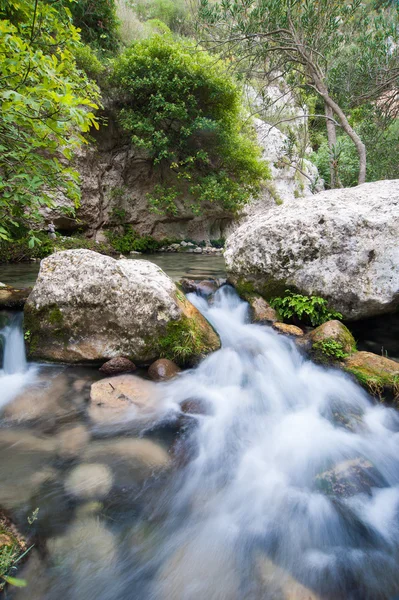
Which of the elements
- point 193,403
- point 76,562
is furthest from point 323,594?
point 193,403

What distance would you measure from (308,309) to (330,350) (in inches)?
37.4

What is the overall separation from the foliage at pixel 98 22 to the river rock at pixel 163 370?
13.2m

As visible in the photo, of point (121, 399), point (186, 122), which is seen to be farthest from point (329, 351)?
point (186, 122)

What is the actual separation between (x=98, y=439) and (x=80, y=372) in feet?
4.12

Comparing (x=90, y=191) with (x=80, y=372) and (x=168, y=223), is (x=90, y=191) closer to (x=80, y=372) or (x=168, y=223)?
(x=168, y=223)

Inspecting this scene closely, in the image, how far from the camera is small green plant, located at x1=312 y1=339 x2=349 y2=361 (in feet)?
13.2

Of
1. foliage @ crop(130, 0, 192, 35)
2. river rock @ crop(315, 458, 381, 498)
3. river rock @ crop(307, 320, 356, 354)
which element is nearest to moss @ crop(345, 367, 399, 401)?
river rock @ crop(307, 320, 356, 354)

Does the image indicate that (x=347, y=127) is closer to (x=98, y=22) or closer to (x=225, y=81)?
(x=225, y=81)

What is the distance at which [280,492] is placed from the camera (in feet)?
8.29

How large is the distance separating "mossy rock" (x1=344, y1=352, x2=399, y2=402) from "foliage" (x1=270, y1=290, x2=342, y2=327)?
990mm

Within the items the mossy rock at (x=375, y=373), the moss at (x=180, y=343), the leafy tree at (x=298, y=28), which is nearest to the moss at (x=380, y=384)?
the mossy rock at (x=375, y=373)

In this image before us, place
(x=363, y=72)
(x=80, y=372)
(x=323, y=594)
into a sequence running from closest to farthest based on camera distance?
1. (x=323, y=594)
2. (x=80, y=372)
3. (x=363, y=72)

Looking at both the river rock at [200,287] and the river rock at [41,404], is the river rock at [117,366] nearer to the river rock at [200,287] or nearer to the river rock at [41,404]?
the river rock at [41,404]

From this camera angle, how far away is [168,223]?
547 inches
